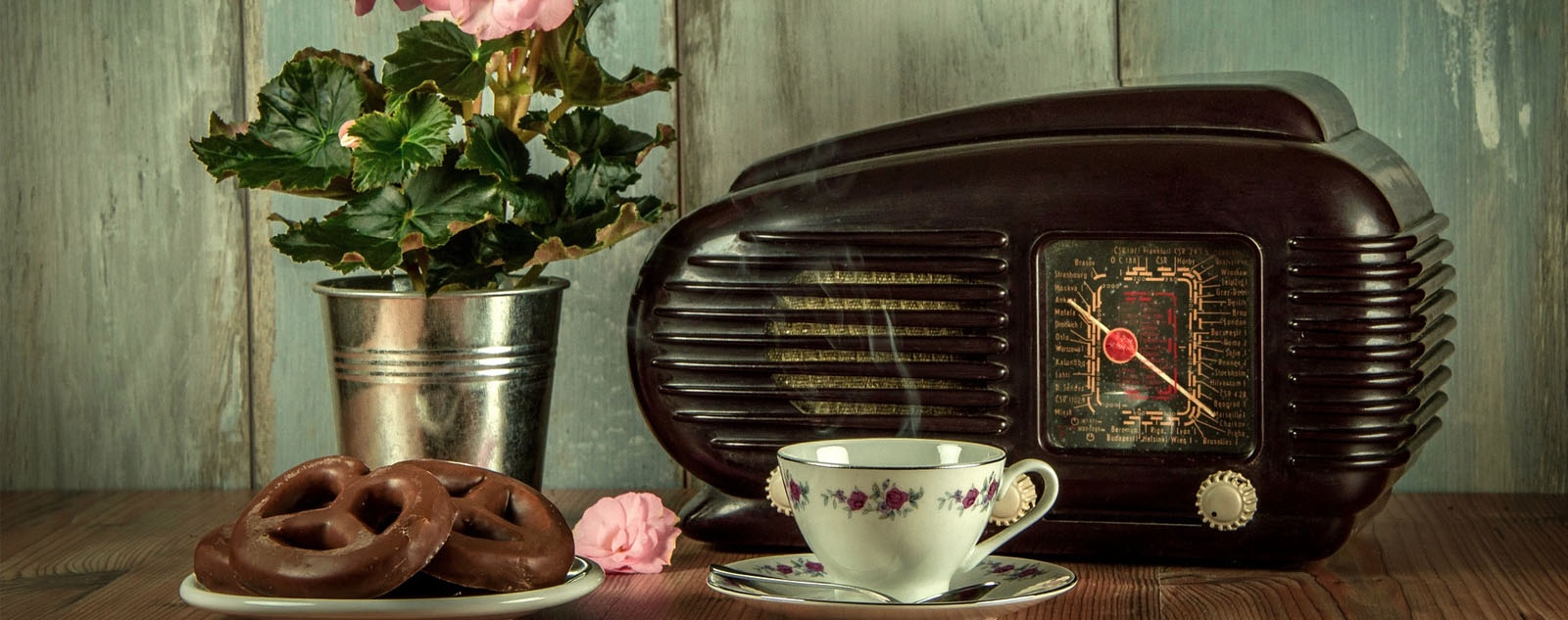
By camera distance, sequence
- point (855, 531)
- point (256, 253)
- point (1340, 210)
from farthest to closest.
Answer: point (256, 253) < point (1340, 210) < point (855, 531)

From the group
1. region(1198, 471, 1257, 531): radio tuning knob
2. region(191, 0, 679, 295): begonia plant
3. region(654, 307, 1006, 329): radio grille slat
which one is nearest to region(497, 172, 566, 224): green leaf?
region(191, 0, 679, 295): begonia plant

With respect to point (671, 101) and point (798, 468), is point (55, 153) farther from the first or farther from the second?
point (798, 468)

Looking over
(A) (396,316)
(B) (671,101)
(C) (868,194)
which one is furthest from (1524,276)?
(A) (396,316)

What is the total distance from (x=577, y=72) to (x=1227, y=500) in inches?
19.9

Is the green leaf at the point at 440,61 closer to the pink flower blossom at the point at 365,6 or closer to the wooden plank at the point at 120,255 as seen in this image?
the pink flower blossom at the point at 365,6

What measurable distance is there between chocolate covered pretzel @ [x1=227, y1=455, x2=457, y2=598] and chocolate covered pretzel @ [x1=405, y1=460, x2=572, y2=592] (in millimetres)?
14

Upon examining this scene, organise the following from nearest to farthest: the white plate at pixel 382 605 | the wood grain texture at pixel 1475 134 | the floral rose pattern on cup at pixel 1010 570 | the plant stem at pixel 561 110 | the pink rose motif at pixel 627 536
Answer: the white plate at pixel 382 605
the floral rose pattern on cup at pixel 1010 570
the pink rose motif at pixel 627 536
the plant stem at pixel 561 110
the wood grain texture at pixel 1475 134

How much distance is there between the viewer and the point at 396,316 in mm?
995

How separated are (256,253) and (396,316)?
33 centimetres

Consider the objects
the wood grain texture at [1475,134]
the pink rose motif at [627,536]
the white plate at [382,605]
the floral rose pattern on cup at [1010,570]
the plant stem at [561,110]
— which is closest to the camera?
the white plate at [382,605]

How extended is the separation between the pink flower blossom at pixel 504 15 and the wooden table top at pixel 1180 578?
1.15 feet

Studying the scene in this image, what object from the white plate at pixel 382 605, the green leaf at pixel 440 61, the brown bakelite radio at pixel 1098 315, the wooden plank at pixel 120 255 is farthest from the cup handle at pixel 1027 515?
the wooden plank at pixel 120 255

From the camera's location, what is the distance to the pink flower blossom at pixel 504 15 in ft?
3.03

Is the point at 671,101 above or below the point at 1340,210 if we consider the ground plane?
above
